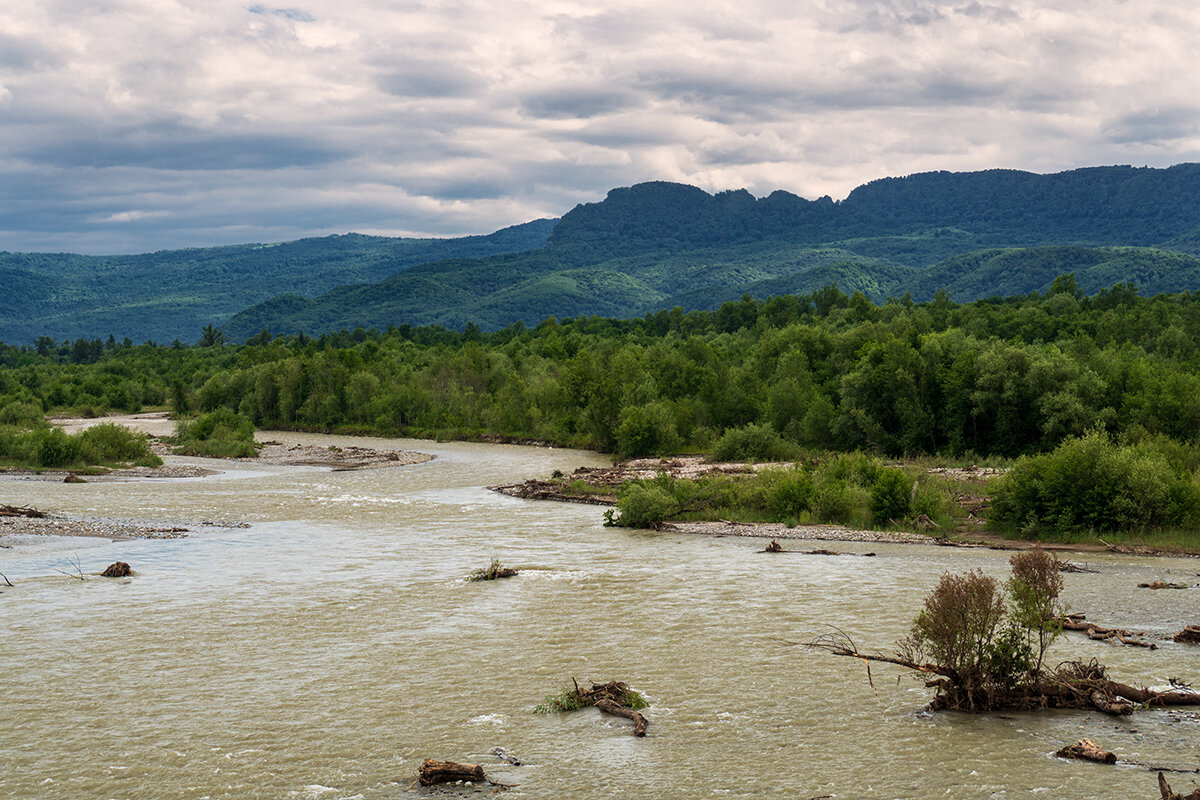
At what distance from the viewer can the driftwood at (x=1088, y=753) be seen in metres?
13.0

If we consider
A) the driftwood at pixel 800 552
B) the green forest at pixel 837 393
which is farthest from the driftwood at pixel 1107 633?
the green forest at pixel 837 393

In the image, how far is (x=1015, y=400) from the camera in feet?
161

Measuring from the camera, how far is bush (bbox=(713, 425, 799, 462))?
54.8 m

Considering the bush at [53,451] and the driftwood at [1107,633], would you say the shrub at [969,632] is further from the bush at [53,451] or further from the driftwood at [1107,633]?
the bush at [53,451]

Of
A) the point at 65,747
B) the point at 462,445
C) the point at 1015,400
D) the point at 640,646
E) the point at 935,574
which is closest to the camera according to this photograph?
the point at 65,747

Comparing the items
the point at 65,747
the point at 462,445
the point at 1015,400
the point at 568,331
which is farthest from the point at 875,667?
the point at 568,331

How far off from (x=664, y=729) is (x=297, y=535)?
24514 millimetres

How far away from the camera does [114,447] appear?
62.8 meters

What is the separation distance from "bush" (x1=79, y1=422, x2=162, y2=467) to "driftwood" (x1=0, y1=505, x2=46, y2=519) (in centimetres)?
2227

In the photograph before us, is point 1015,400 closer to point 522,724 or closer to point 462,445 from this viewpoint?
point 522,724

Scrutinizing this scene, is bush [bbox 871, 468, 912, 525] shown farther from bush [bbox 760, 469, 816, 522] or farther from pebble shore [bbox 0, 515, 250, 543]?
pebble shore [bbox 0, 515, 250, 543]

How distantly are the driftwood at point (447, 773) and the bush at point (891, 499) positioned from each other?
84.8 feet

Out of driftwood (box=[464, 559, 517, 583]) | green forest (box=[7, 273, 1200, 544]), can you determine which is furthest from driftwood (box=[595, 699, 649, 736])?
green forest (box=[7, 273, 1200, 544])

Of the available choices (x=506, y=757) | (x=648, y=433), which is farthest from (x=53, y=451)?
(x=506, y=757)
